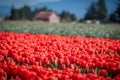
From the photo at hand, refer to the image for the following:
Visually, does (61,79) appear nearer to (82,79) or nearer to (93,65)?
(82,79)

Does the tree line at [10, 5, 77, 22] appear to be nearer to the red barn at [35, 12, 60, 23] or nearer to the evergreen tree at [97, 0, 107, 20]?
the red barn at [35, 12, 60, 23]

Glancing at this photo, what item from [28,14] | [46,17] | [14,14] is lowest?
[46,17]

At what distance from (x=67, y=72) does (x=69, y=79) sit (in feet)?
0.99

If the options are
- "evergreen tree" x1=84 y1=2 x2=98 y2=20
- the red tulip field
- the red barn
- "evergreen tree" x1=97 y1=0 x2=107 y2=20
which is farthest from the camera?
the red barn

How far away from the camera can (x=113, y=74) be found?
5547 millimetres

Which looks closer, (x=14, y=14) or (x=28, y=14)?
(x=14, y=14)

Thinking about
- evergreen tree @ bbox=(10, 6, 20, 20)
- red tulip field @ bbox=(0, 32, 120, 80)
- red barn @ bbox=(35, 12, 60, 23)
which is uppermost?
evergreen tree @ bbox=(10, 6, 20, 20)

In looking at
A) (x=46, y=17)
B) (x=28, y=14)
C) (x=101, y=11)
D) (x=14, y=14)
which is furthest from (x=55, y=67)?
(x=28, y=14)

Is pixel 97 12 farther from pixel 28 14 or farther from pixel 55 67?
pixel 55 67

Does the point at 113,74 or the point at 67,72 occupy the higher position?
the point at 67,72

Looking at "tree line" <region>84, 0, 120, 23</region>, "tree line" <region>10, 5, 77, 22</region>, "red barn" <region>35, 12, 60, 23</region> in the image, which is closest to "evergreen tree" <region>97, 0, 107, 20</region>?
"tree line" <region>84, 0, 120, 23</region>

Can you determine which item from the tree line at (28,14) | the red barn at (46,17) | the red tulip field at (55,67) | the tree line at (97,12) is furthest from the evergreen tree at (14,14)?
the red tulip field at (55,67)

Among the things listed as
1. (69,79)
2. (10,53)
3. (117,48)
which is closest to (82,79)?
(69,79)

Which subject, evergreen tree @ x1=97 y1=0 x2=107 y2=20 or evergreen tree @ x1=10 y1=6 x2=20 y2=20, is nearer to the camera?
evergreen tree @ x1=10 y1=6 x2=20 y2=20
